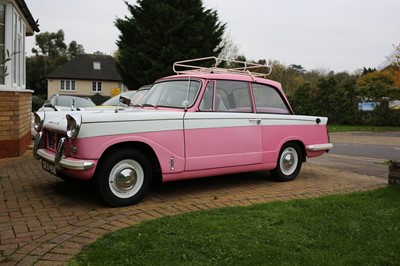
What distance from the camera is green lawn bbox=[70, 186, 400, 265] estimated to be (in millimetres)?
3451

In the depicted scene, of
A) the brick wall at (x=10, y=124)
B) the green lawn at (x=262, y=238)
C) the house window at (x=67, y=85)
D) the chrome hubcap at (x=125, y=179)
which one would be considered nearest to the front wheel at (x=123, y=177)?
the chrome hubcap at (x=125, y=179)

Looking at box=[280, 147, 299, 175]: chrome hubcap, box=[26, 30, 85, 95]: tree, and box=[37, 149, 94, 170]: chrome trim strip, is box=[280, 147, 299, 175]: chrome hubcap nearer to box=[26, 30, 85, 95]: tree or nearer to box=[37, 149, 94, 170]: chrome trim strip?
box=[37, 149, 94, 170]: chrome trim strip

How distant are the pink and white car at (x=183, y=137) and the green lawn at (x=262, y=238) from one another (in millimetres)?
938

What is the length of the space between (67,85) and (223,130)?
52158mm

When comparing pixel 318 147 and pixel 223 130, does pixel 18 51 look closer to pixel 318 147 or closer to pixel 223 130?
pixel 223 130

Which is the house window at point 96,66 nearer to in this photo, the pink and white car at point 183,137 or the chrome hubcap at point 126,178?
the pink and white car at point 183,137

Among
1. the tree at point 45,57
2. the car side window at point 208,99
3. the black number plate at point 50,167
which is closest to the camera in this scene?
the black number plate at point 50,167

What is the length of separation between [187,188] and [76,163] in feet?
6.58

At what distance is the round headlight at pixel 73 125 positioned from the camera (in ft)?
15.3

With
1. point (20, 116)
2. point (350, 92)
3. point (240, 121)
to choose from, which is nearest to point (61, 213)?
point (240, 121)

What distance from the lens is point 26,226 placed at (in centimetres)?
423

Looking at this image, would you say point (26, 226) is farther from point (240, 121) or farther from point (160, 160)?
point (240, 121)

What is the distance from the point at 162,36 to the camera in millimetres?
20406

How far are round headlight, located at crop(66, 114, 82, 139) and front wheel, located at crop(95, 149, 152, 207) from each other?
1.62 ft
